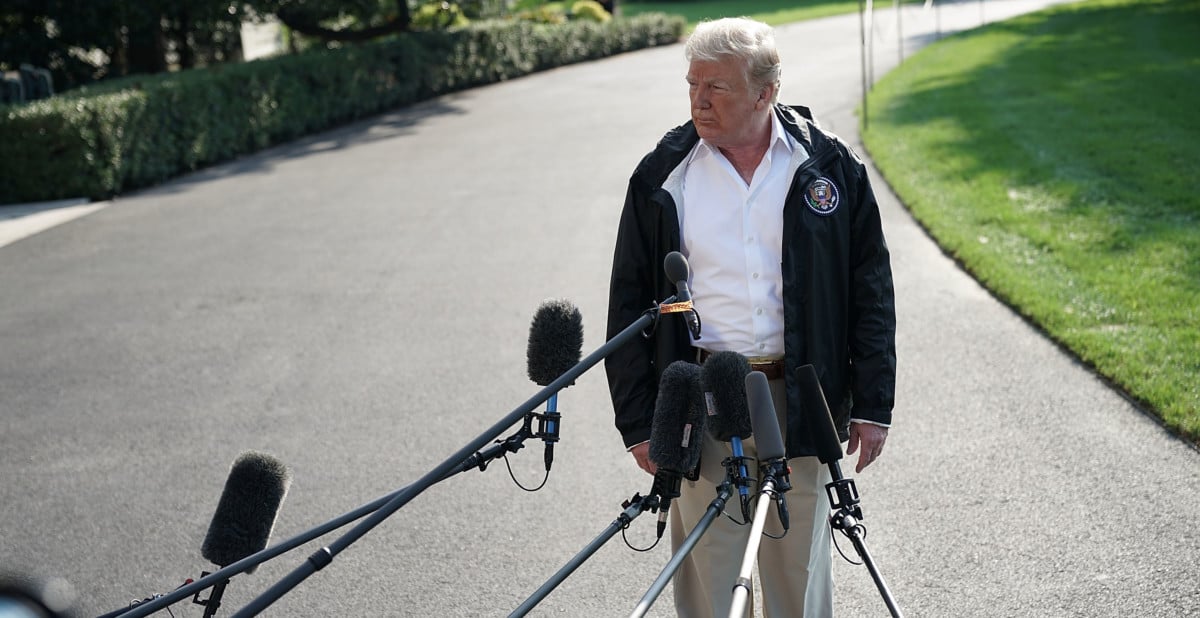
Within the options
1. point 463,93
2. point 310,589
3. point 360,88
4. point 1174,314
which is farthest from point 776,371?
point 463,93

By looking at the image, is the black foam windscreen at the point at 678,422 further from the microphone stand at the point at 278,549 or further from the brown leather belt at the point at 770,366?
the brown leather belt at the point at 770,366

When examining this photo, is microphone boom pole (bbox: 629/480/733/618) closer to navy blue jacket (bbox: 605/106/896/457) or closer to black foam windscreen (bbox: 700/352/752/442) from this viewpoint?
black foam windscreen (bbox: 700/352/752/442)

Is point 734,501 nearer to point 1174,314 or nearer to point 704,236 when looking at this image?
point 704,236

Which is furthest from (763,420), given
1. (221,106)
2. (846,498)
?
(221,106)

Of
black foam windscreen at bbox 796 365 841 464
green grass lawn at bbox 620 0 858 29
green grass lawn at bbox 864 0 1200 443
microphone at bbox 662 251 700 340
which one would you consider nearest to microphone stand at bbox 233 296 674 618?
microphone at bbox 662 251 700 340

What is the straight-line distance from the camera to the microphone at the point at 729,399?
9.82 ft

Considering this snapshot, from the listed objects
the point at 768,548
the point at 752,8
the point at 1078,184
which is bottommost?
the point at 1078,184

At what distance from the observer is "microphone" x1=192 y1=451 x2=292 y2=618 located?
3350mm

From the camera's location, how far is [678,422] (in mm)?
3109

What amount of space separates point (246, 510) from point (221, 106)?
625 inches

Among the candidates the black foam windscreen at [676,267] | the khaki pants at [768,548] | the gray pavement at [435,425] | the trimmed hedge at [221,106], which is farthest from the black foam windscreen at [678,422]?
the trimmed hedge at [221,106]

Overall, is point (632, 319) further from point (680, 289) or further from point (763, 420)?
point (763, 420)

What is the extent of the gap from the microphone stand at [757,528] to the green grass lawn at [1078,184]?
13.5 ft

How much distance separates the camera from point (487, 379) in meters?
7.83
